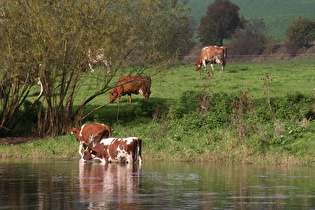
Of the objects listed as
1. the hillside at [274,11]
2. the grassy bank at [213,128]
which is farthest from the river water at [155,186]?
the hillside at [274,11]

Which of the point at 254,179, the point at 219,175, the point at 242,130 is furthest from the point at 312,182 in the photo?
the point at 242,130

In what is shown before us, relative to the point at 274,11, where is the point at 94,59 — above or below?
below

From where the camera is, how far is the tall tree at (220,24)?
10988 centimetres

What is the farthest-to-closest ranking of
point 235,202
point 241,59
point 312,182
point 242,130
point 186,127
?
point 241,59
point 186,127
point 242,130
point 312,182
point 235,202

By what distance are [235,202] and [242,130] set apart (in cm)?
1321

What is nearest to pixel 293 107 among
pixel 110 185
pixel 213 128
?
pixel 213 128

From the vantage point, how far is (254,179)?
18031 millimetres

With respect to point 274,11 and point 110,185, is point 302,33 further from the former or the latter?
point 110,185

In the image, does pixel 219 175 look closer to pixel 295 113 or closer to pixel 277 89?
pixel 295 113

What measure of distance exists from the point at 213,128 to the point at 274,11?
506 ft

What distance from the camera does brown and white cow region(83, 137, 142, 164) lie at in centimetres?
2283

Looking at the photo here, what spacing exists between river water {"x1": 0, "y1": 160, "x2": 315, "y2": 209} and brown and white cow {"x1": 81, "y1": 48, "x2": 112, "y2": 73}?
1018 cm

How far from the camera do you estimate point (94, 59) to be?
32.7 metres

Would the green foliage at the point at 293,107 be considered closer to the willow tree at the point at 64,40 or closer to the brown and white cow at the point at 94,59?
the willow tree at the point at 64,40
